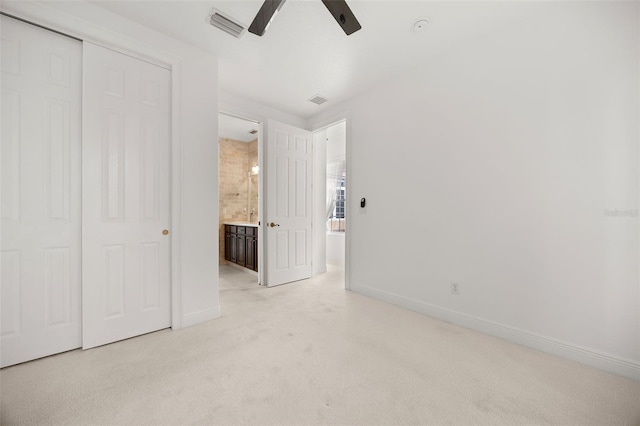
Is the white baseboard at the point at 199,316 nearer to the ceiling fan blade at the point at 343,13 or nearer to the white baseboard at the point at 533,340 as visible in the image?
the white baseboard at the point at 533,340

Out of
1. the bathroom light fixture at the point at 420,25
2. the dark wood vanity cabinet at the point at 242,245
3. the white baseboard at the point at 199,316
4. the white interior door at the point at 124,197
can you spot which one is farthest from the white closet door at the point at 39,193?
the bathroom light fixture at the point at 420,25

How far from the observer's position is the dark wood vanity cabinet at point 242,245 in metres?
4.40

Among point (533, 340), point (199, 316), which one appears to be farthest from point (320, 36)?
point (533, 340)


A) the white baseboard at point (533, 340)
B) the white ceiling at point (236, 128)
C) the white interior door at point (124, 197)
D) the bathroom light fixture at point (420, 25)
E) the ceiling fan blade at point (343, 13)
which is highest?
the white ceiling at point (236, 128)

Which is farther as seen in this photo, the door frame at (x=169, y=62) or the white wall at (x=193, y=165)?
the white wall at (x=193, y=165)

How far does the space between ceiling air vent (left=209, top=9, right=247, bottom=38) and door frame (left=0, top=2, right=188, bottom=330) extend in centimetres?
54

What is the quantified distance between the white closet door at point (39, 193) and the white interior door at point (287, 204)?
6.90 feet

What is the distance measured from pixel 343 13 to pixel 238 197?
15.9 feet

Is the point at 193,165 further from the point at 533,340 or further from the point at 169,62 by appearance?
the point at 533,340

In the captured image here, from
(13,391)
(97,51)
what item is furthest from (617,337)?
(97,51)

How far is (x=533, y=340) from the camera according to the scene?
2105mm

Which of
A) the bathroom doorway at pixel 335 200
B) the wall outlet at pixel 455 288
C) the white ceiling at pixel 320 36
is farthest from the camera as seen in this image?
the bathroom doorway at pixel 335 200

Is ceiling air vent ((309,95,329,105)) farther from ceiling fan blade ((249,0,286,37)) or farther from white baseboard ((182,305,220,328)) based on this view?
white baseboard ((182,305,220,328))

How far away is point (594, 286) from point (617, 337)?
35 centimetres
